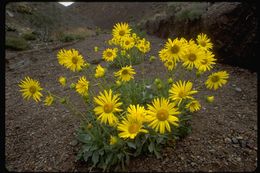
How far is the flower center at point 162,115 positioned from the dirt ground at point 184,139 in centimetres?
50

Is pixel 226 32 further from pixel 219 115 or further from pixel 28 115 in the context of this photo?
pixel 28 115

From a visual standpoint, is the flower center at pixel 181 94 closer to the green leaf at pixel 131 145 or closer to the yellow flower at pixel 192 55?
the yellow flower at pixel 192 55

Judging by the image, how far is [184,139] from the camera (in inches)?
115

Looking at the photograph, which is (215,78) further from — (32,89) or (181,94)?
(32,89)

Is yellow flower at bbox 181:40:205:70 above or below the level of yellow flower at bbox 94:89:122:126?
above

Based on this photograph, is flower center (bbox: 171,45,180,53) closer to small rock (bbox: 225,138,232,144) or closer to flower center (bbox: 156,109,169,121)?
flower center (bbox: 156,109,169,121)

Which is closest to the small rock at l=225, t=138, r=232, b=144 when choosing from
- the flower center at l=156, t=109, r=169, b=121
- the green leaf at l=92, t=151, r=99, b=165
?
the flower center at l=156, t=109, r=169, b=121

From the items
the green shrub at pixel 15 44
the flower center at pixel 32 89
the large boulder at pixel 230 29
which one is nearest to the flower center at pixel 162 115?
the flower center at pixel 32 89

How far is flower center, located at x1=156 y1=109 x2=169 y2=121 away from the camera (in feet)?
7.95

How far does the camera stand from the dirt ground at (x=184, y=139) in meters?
2.67

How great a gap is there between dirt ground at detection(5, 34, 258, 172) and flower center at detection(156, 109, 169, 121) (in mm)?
498

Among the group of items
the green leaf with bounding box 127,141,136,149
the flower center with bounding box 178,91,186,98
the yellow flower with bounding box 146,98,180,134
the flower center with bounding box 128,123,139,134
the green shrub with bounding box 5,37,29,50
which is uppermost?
the green shrub with bounding box 5,37,29,50

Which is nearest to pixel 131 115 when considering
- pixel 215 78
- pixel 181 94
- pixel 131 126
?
pixel 131 126

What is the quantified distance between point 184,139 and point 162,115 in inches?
26.2
